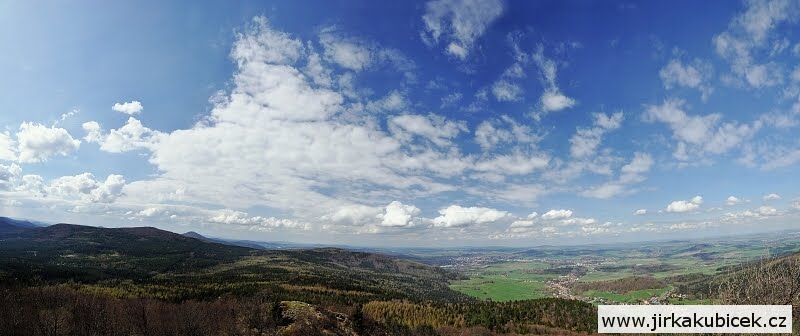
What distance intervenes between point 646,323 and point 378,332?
224ft

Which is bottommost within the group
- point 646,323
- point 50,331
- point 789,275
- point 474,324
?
point 474,324

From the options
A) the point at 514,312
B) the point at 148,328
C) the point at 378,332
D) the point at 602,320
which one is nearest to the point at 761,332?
the point at 602,320

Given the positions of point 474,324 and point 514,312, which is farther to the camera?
point 514,312

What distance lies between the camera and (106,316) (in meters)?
107

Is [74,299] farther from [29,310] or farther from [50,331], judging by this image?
[50,331]

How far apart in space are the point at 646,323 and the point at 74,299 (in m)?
165

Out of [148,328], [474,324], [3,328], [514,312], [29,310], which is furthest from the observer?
[514,312]

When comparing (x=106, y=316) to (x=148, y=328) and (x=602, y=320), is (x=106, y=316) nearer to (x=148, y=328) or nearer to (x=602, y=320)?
(x=148, y=328)

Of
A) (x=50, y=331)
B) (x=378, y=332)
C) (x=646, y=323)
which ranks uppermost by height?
(x=646, y=323)

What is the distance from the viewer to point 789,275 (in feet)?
180

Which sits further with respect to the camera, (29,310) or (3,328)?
(29,310)

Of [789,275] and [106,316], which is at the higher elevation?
[789,275]

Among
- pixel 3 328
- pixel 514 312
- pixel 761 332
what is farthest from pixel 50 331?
pixel 514 312

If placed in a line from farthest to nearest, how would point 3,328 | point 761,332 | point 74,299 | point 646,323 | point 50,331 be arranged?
point 74,299, point 3,328, point 50,331, point 646,323, point 761,332
